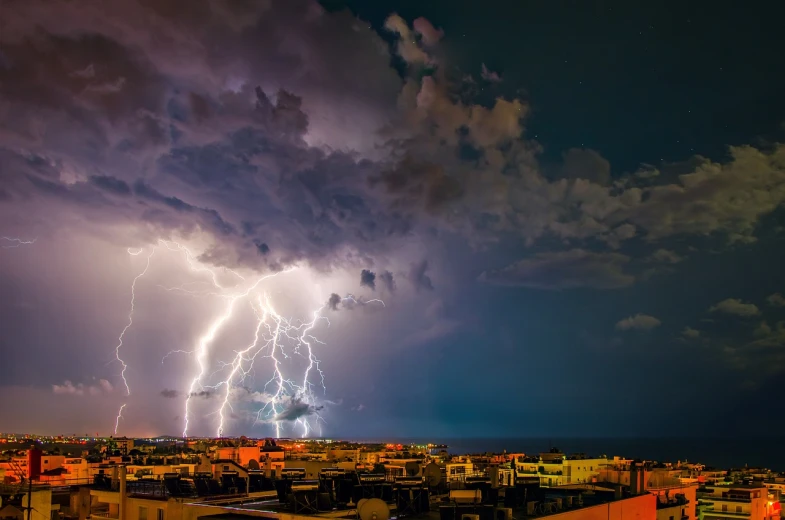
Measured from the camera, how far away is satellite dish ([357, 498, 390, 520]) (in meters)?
14.5

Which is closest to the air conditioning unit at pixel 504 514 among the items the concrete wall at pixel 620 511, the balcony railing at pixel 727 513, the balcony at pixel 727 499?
the concrete wall at pixel 620 511

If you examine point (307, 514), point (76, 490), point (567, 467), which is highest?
point (307, 514)

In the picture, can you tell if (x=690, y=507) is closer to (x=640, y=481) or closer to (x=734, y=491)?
(x=734, y=491)

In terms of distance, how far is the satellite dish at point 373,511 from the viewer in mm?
14523

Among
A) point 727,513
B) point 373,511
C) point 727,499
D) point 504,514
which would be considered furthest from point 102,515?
point 727,499

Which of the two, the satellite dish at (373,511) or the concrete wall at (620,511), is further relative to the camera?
the concrete wall at (620,511)

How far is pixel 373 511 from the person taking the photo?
1457 cm

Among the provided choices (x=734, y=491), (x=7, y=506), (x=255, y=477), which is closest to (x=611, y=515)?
(x=255, y=477)

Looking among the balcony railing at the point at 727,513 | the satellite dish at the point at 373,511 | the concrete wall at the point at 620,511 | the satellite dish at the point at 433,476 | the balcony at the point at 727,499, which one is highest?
the satellite dish at the point at 373,511

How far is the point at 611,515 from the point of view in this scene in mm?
18750

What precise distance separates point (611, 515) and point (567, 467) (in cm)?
3971

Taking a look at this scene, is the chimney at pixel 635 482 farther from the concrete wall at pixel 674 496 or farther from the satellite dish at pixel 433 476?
the satellite dish at pixel 433 476

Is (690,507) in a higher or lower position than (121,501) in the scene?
lower

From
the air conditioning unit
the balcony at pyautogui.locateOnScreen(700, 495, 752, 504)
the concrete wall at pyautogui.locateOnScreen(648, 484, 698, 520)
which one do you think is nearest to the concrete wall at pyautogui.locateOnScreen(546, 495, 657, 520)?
the air conditioning unit
